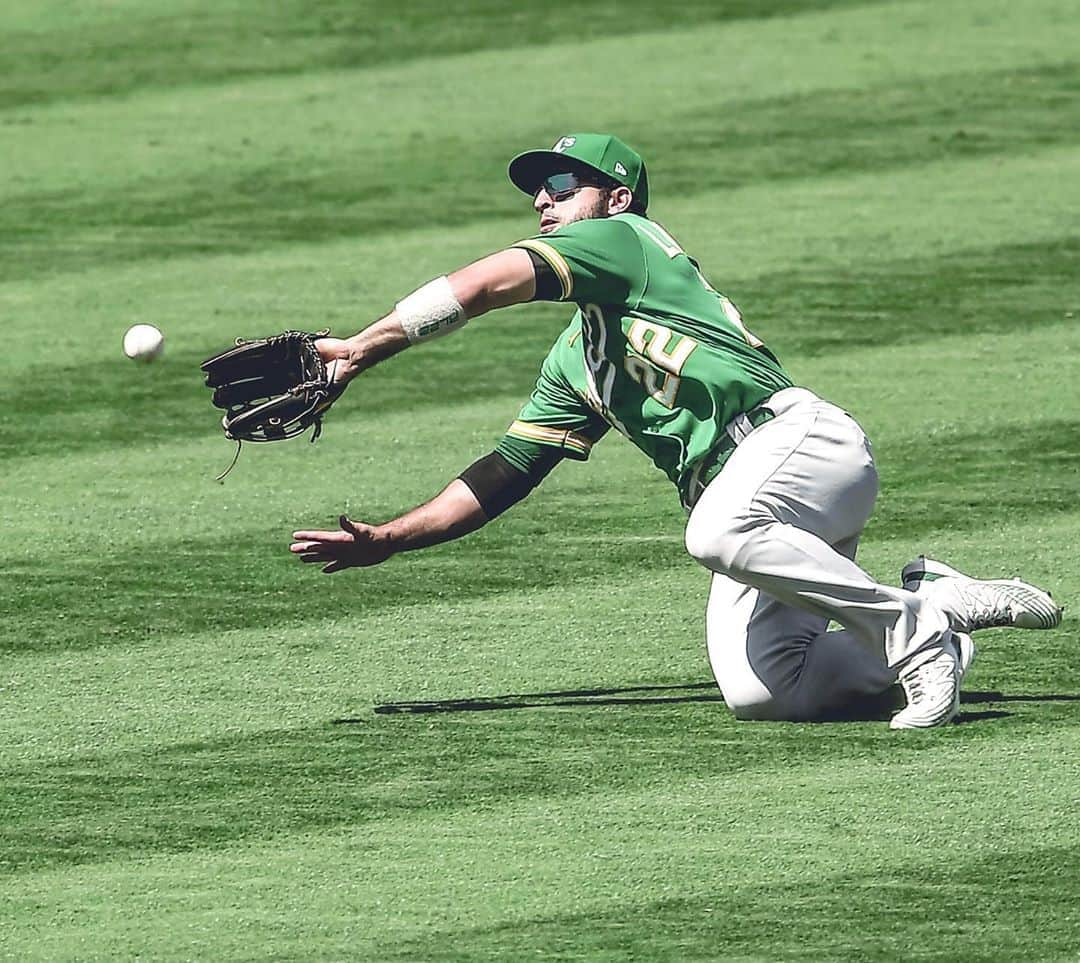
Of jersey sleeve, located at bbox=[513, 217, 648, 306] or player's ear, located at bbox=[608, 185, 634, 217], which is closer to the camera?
jersey sleeve, located at bbox=[513, 217, 648, 306]

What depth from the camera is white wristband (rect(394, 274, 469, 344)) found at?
510 cm

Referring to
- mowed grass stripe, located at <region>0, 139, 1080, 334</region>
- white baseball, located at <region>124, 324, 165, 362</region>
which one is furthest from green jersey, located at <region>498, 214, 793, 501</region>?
mowed grass stripe, located at <region>0, 139, 1080, 334</region>

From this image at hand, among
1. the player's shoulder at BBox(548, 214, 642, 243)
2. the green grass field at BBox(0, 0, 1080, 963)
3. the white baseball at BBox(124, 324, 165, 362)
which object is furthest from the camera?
the white baseball at BBox(124, 324, 165, 362)

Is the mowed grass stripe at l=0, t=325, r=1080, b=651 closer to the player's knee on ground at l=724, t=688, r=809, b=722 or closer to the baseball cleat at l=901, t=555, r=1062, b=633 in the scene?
the baseball cleat at l=901, t=555, r=1062, b=633

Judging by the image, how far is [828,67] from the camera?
13023 mm

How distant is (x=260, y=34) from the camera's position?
45.1 feet

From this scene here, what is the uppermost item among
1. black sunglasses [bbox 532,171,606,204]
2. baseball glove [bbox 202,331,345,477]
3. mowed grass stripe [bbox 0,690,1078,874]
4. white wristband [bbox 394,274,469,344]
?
black sunglasses [bbox 532,171,606,204]

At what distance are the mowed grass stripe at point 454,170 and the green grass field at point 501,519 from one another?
35 millimetres

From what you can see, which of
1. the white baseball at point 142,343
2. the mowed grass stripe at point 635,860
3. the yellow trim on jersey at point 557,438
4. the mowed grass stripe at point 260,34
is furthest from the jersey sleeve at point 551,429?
the mowed grass stripe at point 260,34

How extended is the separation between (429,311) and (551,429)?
0.93 meters

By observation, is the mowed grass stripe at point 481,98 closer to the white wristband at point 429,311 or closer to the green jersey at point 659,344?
the green jersey at point 659,344

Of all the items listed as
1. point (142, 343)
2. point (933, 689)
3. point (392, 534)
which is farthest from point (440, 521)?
point (142, 343)

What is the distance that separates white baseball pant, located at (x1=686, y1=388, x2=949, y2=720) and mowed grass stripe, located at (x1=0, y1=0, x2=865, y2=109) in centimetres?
826

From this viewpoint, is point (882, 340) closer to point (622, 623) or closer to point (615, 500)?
point (615, 500)
